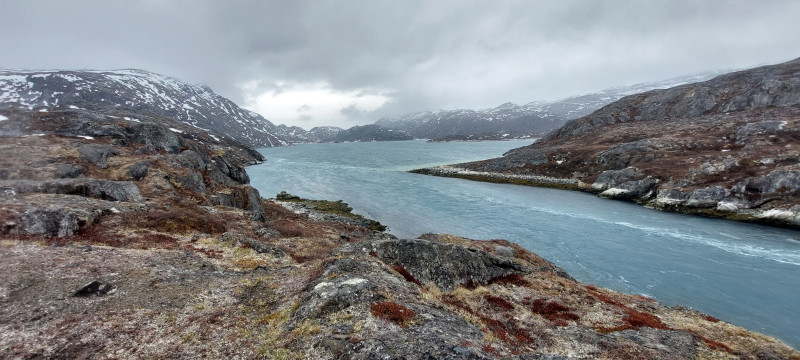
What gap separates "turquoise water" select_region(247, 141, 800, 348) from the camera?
32.2m

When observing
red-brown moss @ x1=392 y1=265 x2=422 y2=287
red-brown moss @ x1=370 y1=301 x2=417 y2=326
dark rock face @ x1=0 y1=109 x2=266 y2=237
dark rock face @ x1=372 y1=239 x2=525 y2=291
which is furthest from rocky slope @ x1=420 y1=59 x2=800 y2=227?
dark rock face @ x1=0 y1=109 x2=266 y2=237

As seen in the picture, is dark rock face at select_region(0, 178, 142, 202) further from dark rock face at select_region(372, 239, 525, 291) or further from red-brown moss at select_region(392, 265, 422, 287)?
red-brown moss at select_region(392, 265, 422, 287)

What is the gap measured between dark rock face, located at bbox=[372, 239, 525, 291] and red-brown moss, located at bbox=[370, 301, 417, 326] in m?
8.04

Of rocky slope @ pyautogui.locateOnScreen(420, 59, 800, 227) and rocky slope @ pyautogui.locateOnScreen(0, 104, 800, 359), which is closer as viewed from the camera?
rocky slope @ pyautogui.locateOnScreen(0, 104, 800, 359)

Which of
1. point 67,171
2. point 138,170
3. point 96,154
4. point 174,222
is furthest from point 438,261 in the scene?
point 96,154

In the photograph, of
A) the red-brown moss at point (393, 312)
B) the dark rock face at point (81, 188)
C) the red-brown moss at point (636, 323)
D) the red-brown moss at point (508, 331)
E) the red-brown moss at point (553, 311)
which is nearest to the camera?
the red-brown moss at point (393, 312)

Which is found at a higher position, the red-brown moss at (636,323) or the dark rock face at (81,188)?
the dark rock face at (81,188)

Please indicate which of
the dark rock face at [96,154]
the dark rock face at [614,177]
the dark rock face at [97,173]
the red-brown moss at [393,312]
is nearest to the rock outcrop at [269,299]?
the red-brown moss at [393,312]

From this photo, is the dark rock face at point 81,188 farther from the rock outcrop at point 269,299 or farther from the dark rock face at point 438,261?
the dark rock face at point 438,261

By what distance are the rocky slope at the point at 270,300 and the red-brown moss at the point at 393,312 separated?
0.23 feet

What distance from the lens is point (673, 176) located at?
71000mm

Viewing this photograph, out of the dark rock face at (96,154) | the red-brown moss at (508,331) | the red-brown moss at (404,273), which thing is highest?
the dark rock face at (96,154)

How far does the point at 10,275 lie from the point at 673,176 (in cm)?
9718

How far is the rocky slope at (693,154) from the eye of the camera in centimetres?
5812
